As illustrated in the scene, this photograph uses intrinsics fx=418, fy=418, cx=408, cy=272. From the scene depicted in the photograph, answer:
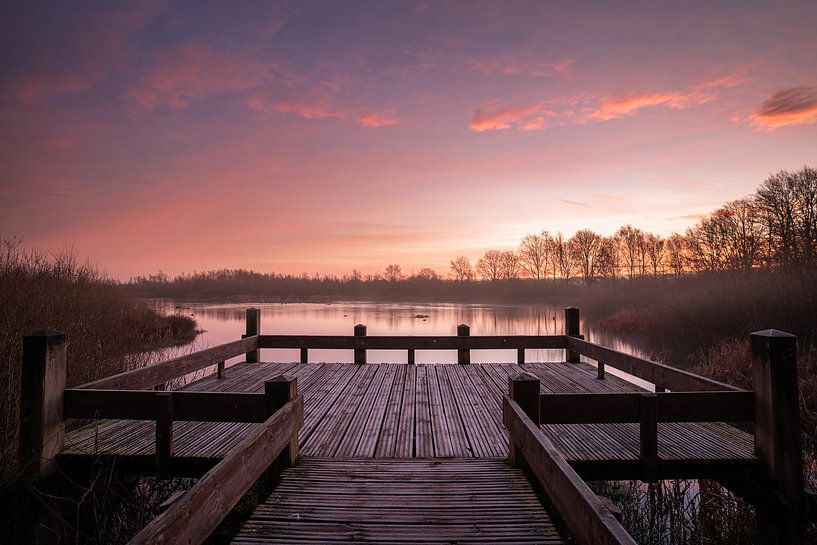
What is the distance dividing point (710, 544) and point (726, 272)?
2550 cm

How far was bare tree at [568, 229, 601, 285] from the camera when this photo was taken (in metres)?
67.0

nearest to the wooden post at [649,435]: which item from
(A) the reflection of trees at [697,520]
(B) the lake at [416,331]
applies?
(A) the reflection of trees at [697,520]

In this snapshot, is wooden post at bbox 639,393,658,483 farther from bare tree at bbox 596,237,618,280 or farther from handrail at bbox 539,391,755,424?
bare tree at bbox 596,237,618,280

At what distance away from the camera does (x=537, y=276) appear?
7281cm

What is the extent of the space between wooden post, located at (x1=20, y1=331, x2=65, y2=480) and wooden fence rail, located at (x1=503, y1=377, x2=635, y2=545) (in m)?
4.63

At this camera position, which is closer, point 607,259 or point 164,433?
point 164,433

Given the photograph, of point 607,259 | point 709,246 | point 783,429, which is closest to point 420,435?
point 783,429

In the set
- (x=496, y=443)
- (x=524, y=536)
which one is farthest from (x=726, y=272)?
(x=524, y=536)

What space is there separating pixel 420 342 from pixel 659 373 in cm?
466

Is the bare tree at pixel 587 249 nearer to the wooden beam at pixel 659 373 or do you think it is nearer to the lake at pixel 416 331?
the lake at pixel 416 331

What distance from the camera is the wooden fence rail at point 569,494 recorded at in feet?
6.32

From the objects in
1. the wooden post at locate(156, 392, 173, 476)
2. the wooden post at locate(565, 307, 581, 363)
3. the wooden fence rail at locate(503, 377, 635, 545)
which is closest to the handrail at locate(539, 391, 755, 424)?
the wooden fence rail at locate(503, 377, 635, 545)

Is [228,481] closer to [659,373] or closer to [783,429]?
[783,429]

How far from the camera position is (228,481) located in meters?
2.62
